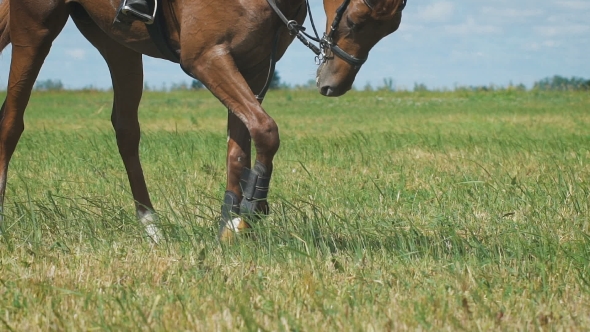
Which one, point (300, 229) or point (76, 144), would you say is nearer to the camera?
point (300, 229)

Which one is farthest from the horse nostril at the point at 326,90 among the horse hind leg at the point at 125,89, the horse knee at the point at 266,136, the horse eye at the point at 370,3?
the horse hind leg at the point at 125,89

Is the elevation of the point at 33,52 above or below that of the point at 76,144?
above

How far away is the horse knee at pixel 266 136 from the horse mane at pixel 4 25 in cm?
308

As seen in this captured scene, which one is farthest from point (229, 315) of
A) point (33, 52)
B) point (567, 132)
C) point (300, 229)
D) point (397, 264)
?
point (567, 132)

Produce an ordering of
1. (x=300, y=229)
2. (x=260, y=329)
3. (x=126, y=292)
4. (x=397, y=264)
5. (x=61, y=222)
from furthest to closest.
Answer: (x=61, y=222) < (x=300, y=229) < (x=397, y=264) < (x=126, y=292) < (x=260, y=329)

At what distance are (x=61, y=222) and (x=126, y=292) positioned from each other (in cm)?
201

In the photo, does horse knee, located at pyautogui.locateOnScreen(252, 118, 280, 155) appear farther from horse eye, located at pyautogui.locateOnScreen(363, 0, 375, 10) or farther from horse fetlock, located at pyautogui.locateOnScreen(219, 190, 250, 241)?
horse eye, located at pyautogui.locateOnScreen(363, 0, 375, 10)

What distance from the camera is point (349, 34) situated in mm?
5152

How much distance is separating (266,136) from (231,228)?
0.66m

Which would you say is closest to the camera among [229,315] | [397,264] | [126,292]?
[229,315]

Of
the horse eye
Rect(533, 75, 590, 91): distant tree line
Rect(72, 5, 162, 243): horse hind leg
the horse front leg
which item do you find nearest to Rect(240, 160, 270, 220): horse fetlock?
the horse front leg

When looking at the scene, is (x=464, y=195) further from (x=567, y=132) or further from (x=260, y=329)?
(x=567, y=132)

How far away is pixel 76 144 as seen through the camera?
13.4 meters

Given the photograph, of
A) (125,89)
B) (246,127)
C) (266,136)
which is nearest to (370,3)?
(266,136)
